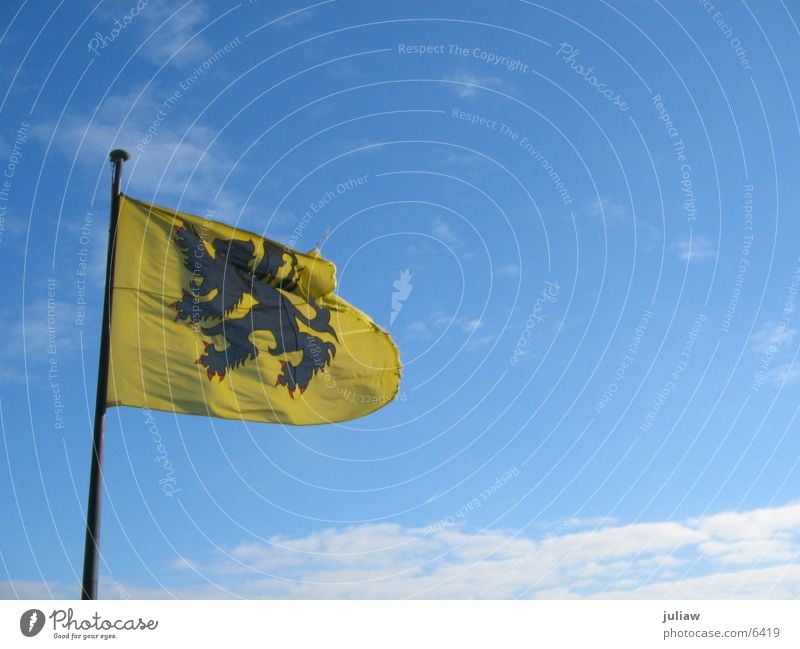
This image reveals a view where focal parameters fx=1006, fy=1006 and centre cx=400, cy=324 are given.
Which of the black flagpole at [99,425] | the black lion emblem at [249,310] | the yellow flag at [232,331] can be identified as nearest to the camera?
the black flagpole at [99,425]

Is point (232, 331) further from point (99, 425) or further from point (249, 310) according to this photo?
point (99, 425)

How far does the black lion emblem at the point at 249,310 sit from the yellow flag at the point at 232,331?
2 cm

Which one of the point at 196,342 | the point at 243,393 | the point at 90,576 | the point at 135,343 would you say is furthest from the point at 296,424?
the point at 90,576

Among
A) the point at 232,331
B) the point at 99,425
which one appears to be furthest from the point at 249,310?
the point at 99,425

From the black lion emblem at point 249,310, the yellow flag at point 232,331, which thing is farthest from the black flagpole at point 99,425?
the black lion emblem at point 249,310

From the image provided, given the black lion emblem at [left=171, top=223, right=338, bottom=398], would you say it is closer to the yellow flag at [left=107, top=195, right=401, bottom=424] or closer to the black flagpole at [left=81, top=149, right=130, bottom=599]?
the yellow flag at [left=107, top=195, right=401, bottom=424]

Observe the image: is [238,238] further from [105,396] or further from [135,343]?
[105,396]

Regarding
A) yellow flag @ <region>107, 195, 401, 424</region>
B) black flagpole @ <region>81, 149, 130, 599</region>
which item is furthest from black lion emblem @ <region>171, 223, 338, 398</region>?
black flagpole @ <region>81, 149, 130, 599</region>

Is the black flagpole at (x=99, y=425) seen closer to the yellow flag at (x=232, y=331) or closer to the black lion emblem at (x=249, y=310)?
the yellow flag at (x=232, y=331)

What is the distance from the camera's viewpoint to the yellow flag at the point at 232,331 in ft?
52.2
